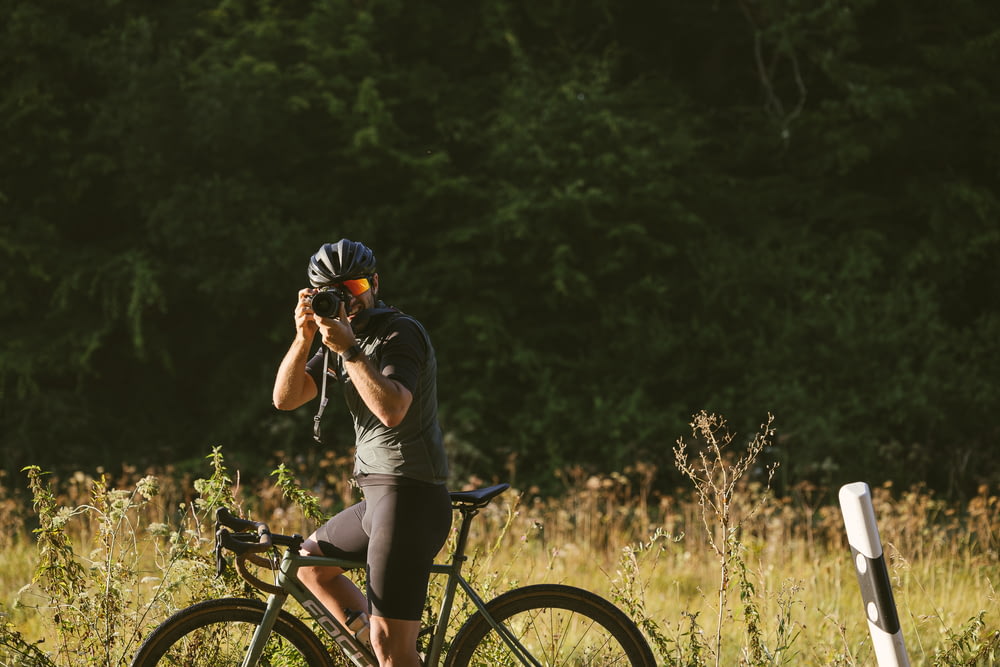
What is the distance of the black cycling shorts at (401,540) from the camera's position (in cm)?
307

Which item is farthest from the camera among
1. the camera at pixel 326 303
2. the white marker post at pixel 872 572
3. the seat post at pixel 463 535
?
the seat post at pixel 463 535

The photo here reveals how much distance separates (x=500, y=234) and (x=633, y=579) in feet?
30.7

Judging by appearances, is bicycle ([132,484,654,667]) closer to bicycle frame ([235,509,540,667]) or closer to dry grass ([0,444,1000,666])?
bicycle frame ([235,509,540,667])

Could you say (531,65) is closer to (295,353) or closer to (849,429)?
→ (849,429)

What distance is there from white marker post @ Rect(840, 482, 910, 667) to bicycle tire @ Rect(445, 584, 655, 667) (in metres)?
0.91

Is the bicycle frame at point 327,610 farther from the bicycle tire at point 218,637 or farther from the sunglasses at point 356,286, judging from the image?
the sunglasses at point 356,286

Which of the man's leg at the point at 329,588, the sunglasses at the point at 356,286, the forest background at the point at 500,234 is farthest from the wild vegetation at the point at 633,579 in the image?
the forest background at the point at 500,234

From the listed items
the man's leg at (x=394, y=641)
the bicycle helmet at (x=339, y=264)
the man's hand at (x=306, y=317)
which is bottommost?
the man's leg at (x=394, y=641)

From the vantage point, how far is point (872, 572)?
99.7 inches

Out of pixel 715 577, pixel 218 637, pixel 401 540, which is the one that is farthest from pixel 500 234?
pixel 401 540

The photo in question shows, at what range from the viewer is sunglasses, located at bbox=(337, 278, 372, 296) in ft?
10.3

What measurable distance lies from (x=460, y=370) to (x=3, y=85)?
659 centimetres

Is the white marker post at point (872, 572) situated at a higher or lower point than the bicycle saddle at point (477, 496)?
lower

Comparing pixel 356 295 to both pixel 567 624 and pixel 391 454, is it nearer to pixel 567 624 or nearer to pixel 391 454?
pixel 391 454
